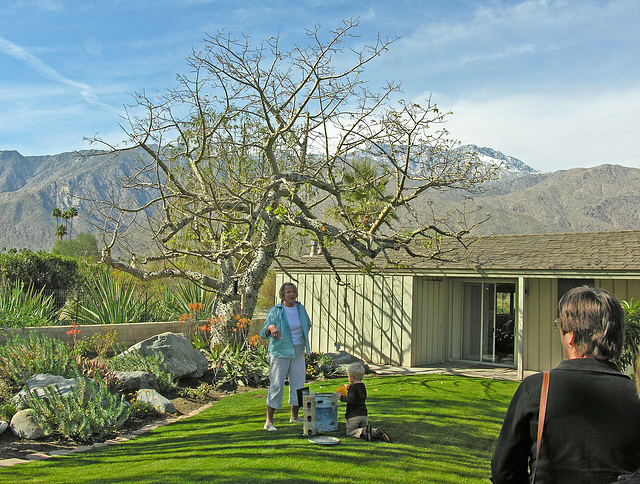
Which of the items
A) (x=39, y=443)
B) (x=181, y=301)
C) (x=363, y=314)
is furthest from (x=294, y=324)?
(x=181, y=301)

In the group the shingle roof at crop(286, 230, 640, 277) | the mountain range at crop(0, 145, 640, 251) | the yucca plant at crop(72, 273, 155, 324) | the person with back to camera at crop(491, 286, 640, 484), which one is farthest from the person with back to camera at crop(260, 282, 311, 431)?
the mountain range at crop(0, 145, 640, 251)

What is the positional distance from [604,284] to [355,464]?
390 inches

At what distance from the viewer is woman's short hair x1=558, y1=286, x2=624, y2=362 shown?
2.10 m

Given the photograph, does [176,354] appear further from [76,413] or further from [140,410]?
[76,413]

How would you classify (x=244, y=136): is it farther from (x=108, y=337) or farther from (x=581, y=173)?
(x=581, y=173)

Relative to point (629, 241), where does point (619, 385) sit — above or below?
below

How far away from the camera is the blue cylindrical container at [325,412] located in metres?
6.33

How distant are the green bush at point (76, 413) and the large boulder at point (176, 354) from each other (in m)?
2.55

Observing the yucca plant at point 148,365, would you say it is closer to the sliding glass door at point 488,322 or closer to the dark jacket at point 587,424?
the dark jacket at point 587,424

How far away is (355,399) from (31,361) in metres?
5.08

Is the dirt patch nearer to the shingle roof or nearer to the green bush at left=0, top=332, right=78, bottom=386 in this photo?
the green bush at left=0, top=332, right=78, bottom=386

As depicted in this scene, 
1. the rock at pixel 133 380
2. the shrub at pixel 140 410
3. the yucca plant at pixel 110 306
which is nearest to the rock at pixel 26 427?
the shrub at pixel 140 410

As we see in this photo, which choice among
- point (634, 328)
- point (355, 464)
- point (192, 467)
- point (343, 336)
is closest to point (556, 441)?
point (355, 464)

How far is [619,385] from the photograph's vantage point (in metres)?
2.04
